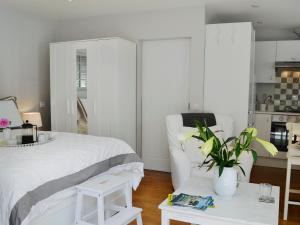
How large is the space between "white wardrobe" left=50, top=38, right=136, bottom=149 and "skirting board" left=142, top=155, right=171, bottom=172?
1.28 feet

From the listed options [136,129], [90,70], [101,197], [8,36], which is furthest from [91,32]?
[101,197]

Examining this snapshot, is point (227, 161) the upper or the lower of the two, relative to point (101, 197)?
upper

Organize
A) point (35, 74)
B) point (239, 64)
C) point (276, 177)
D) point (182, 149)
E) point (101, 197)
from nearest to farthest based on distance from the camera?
point (101, 197) → point (182, 149) → point (239, 64) → point (276, 177) → point (35, 74)

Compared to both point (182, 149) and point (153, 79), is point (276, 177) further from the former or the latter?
point (153, 79)

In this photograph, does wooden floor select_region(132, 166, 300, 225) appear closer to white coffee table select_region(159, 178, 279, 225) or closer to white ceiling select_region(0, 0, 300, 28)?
white coffee table select_region(159, 178, 279, 225)

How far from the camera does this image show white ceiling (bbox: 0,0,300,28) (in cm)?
422

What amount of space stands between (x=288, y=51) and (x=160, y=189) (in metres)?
3.48

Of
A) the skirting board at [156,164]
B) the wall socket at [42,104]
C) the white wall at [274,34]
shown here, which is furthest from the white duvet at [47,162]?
the white wall at [274,34]

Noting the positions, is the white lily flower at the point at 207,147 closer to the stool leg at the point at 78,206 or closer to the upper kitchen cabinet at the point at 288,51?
the stool leg at the point at 78,206

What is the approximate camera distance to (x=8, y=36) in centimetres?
457

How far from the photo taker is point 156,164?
5.03m

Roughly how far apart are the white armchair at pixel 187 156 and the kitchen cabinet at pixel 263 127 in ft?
4.93

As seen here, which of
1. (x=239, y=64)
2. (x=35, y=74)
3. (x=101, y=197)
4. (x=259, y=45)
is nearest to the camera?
(x=101, y=197)

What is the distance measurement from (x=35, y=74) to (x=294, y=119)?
14.7 ft
